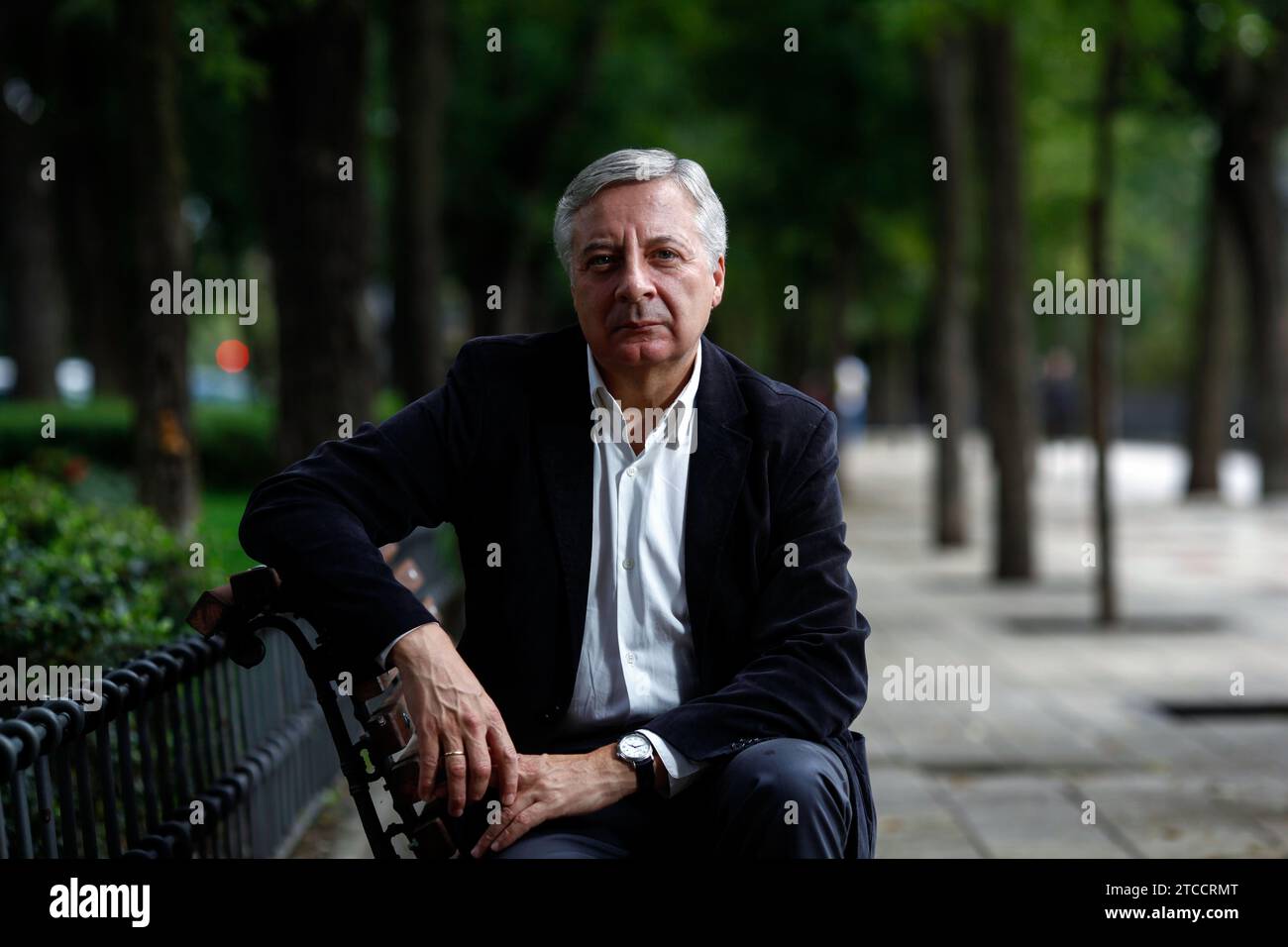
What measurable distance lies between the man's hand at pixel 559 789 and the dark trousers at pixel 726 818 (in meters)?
0.03

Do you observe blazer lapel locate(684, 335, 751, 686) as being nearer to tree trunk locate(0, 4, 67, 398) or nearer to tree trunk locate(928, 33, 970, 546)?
tree trunk locate(928, 33, 970, 546)

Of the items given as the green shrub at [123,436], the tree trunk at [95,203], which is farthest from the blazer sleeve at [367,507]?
the tree trunk at [95,203]

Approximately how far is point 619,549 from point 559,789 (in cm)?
45

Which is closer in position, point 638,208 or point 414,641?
point 414,641

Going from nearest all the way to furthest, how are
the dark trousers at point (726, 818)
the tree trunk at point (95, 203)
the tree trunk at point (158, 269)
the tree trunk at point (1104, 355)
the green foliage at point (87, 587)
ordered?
the dark trousers at point (726, 818) < the green foliage at point (87, 587) < the tree trunk at point (158, 269) < the tree trunk at point (1104, 355) < the tree trunk at point (95, 203)

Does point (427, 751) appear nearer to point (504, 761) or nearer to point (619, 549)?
point (504, 761)

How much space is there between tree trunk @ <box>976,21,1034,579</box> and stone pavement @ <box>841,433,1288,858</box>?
796 millimetres

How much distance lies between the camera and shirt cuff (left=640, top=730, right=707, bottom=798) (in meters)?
2.89

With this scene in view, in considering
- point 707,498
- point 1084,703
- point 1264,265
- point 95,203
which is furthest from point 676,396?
point 95,203

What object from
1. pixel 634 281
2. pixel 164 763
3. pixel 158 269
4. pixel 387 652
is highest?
pixel 158 269

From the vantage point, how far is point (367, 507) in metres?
2.99

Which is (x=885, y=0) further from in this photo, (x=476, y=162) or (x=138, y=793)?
(x=476, y=162)

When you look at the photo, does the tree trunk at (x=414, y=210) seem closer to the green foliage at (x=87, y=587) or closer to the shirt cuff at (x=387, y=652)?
the green foliage at (x=87, y=587)

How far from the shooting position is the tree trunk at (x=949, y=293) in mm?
17016
